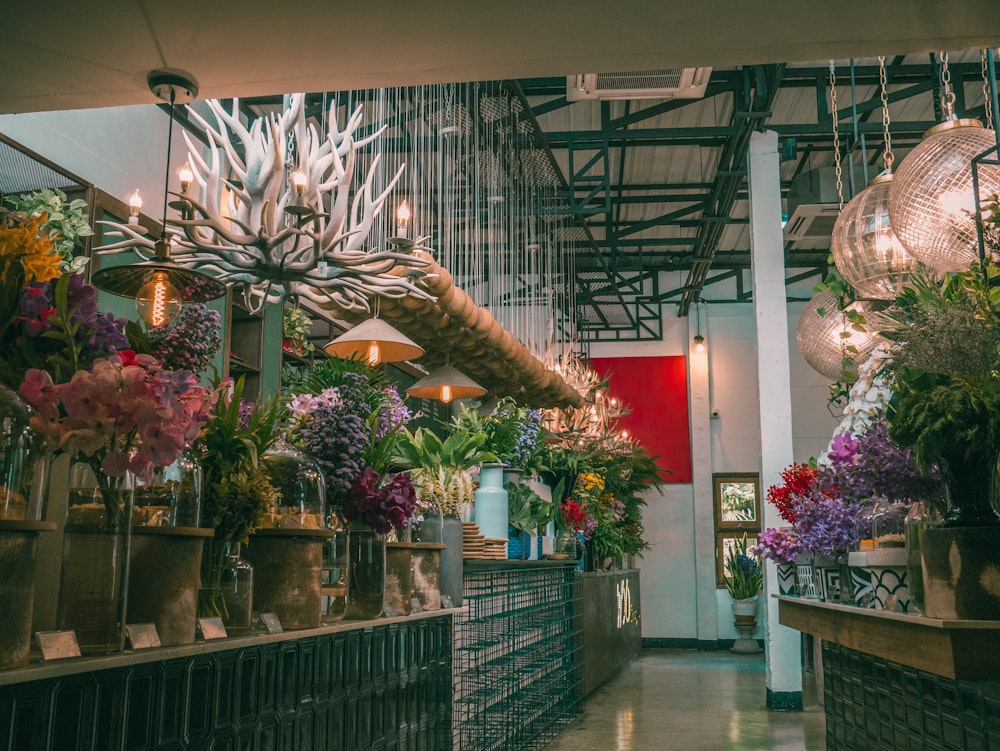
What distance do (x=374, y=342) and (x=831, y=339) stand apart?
2352mm

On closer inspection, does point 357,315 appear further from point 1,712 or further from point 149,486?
point 1,712

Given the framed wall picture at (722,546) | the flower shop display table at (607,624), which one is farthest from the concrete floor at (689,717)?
the framed wall picture at (722,546)

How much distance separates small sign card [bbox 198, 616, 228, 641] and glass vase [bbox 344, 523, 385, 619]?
71 centimetres

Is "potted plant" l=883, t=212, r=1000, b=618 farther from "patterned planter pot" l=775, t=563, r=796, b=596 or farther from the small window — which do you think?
the small window

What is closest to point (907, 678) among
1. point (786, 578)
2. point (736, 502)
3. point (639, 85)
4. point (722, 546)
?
point (786, 578)

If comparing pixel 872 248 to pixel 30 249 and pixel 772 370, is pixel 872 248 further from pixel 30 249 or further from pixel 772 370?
pixel 772 370

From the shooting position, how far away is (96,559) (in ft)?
5.01

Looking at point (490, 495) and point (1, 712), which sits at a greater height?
point (490, 495)

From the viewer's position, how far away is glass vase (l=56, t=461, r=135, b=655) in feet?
4.99

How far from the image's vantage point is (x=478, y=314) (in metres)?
5.80

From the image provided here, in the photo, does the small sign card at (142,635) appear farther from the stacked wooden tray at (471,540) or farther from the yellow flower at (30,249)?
the stacked wooden tray at (471,540)

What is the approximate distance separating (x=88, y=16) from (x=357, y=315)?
9.70 ft

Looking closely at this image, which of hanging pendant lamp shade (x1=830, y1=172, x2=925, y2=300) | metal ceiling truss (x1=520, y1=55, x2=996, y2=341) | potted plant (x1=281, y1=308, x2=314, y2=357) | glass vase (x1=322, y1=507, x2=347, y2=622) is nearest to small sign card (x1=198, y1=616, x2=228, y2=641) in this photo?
glass vase (x1=322, y1=507, x2=347, y2=622)

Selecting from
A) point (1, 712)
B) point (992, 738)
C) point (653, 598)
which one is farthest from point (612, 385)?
point (1, 712)
